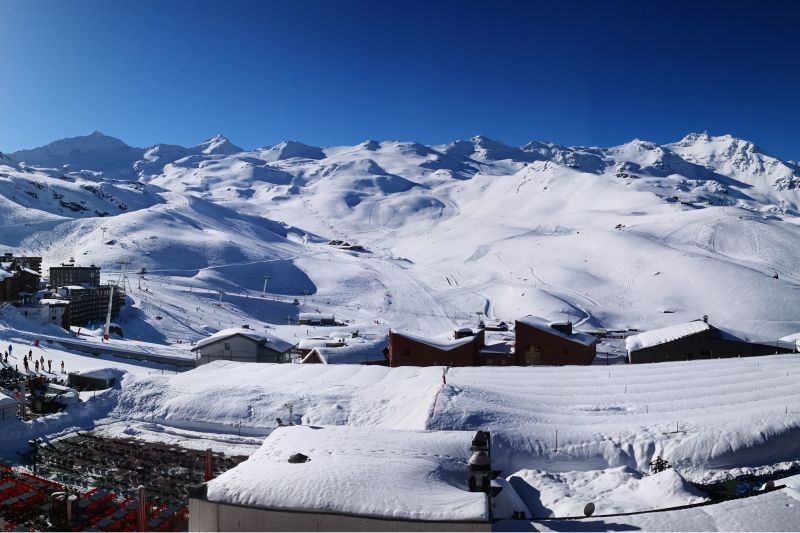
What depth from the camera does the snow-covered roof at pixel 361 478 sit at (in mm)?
12070

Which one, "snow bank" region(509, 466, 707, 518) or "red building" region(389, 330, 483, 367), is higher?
"red building" region(389, 330, 483, 367)

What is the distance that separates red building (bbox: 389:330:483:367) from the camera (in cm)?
3684

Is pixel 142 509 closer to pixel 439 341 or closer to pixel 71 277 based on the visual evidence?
pixel 439 341

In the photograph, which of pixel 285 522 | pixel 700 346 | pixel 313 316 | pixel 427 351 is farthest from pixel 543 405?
pixel 313 316

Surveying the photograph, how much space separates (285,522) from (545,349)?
27.3 meters

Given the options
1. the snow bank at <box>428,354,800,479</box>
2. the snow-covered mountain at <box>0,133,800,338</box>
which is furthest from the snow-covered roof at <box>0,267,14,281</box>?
the snow bank at <box>428,354,800,479</box>

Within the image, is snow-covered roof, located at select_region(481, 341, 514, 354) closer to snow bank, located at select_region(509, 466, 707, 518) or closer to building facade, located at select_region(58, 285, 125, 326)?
snow bank, located at select_region(509, 466, 707, 518)

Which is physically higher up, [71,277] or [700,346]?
[71,277]

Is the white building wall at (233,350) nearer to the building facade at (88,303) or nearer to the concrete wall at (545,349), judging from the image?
the concrete wall at (545,349)

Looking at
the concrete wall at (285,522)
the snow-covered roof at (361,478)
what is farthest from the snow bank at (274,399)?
the concrete wall at (285,522)

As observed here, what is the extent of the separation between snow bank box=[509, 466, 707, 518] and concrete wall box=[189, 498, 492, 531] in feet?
19.8

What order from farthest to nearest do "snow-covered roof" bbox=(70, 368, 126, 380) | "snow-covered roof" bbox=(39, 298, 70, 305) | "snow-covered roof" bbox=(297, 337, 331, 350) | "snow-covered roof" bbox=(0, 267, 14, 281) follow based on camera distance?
"snow-covered roof" bbox=(0, 267, 14, 281), "snow-covered roof" bbox=(39, 298, 70, 305), "snow-covered roof" bbox=(297, 337, 331, 350), "snow-covered roof" bbox=(70, 368, 126, 380)

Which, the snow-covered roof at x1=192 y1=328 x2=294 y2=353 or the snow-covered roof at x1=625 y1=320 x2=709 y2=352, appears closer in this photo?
the snow-covered roof at x1=625 y1=320 x2=709 y2=352

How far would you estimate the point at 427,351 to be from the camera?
3691 centimetres
